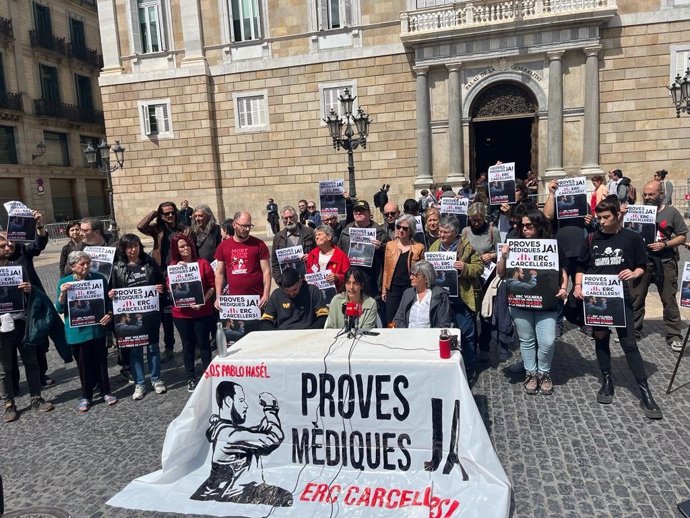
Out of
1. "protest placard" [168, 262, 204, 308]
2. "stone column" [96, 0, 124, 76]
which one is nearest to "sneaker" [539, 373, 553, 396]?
"protest placard" [168, 262, 204, 308]

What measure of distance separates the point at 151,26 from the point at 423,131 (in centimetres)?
1243

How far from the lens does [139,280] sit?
19.4 feet

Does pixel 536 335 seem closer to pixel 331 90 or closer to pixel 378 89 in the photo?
pixel 378 89

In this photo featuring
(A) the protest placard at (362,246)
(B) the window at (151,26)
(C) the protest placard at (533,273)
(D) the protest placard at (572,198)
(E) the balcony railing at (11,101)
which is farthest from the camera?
(E) the balcony railing at (11,101)

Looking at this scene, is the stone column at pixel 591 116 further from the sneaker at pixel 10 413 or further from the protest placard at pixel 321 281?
the sneaker at pixel 10 413

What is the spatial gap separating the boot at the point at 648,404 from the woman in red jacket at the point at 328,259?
11.1ft

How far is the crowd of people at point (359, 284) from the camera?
17.2 ft

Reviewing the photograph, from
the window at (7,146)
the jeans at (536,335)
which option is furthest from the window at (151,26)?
the jeans at (536,335)

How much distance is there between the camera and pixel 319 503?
12.2 ft

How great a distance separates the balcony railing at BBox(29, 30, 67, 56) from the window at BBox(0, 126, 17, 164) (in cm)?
603

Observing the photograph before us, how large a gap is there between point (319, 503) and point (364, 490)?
336 mm

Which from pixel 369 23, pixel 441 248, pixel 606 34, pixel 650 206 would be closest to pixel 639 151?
pixel 606 34

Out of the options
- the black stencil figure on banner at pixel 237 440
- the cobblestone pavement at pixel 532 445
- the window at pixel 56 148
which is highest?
the window at pixel 56 148

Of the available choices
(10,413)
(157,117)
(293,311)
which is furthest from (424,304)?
(157,117)
